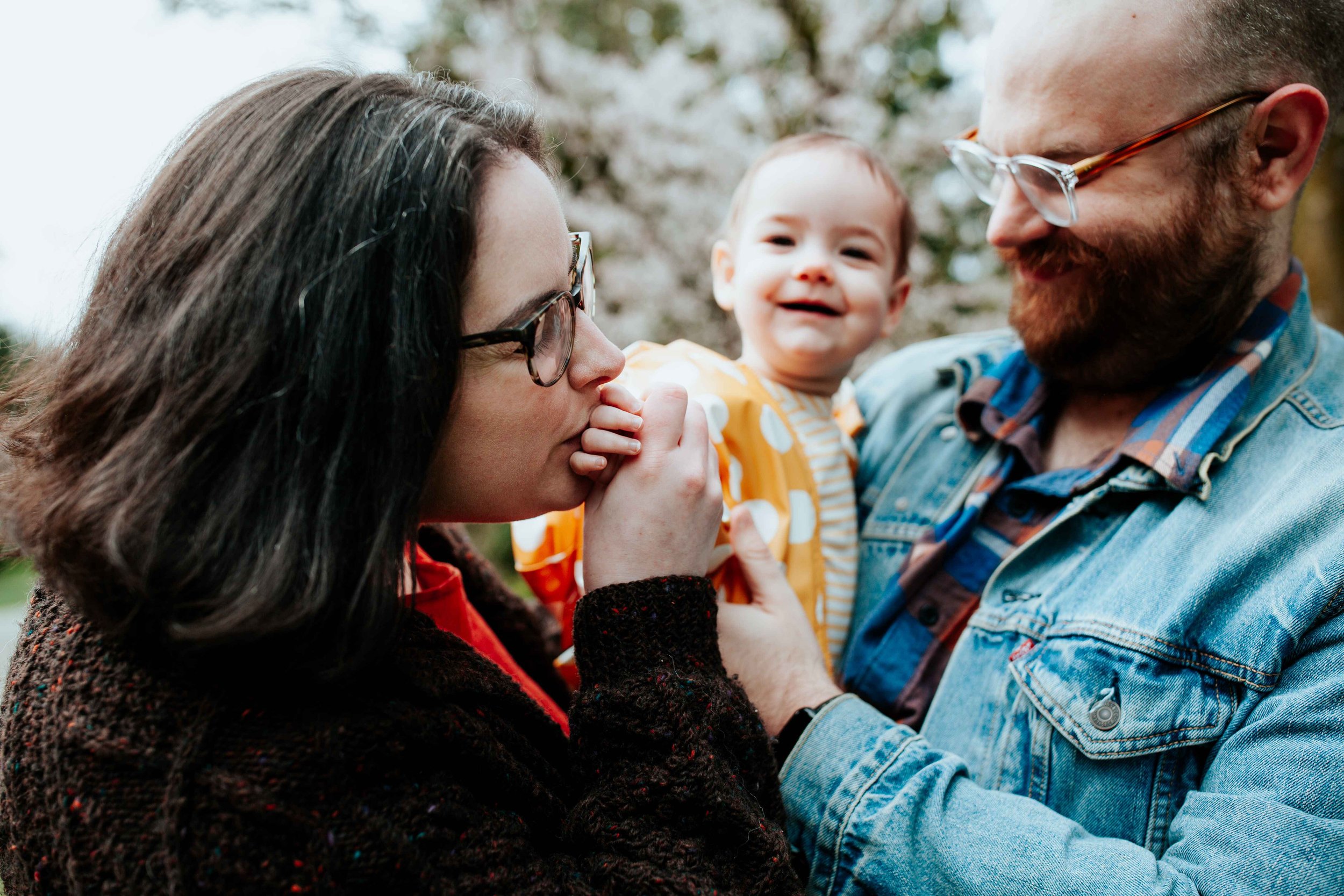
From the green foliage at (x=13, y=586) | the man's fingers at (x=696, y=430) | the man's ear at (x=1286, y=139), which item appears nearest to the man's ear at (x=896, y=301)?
the man's ear at (x=1286, y=139)

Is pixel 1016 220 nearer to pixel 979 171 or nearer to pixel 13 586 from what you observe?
pixel 979 171

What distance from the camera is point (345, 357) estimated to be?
1.16 m

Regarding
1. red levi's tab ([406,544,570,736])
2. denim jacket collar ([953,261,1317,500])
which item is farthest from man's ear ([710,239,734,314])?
red levi's tab ([406,544,570,736])

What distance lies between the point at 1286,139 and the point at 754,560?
5.15 ft

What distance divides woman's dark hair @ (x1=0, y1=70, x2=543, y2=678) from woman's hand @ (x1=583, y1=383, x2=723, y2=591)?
0.38 meters

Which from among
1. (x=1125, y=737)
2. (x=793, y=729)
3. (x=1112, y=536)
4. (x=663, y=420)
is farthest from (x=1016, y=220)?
(x=793, y=729)

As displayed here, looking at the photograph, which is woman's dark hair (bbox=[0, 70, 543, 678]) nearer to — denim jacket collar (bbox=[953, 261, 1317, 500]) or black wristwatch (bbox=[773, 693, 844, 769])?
black wristwatch (bbox=[773, 693, 844, 769])

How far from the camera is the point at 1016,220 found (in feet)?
6.93

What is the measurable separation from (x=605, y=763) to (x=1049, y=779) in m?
0.91

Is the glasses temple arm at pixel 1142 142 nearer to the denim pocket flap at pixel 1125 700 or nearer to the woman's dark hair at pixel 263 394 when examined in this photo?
the denim pocket flap at pixel 1125 700

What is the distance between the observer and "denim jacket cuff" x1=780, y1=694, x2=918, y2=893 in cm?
162

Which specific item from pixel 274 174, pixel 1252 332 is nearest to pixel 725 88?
pixel 1252 332

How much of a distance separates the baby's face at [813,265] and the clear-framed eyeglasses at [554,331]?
0.86 m

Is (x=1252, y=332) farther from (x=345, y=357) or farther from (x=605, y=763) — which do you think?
(x=345, y=357)
